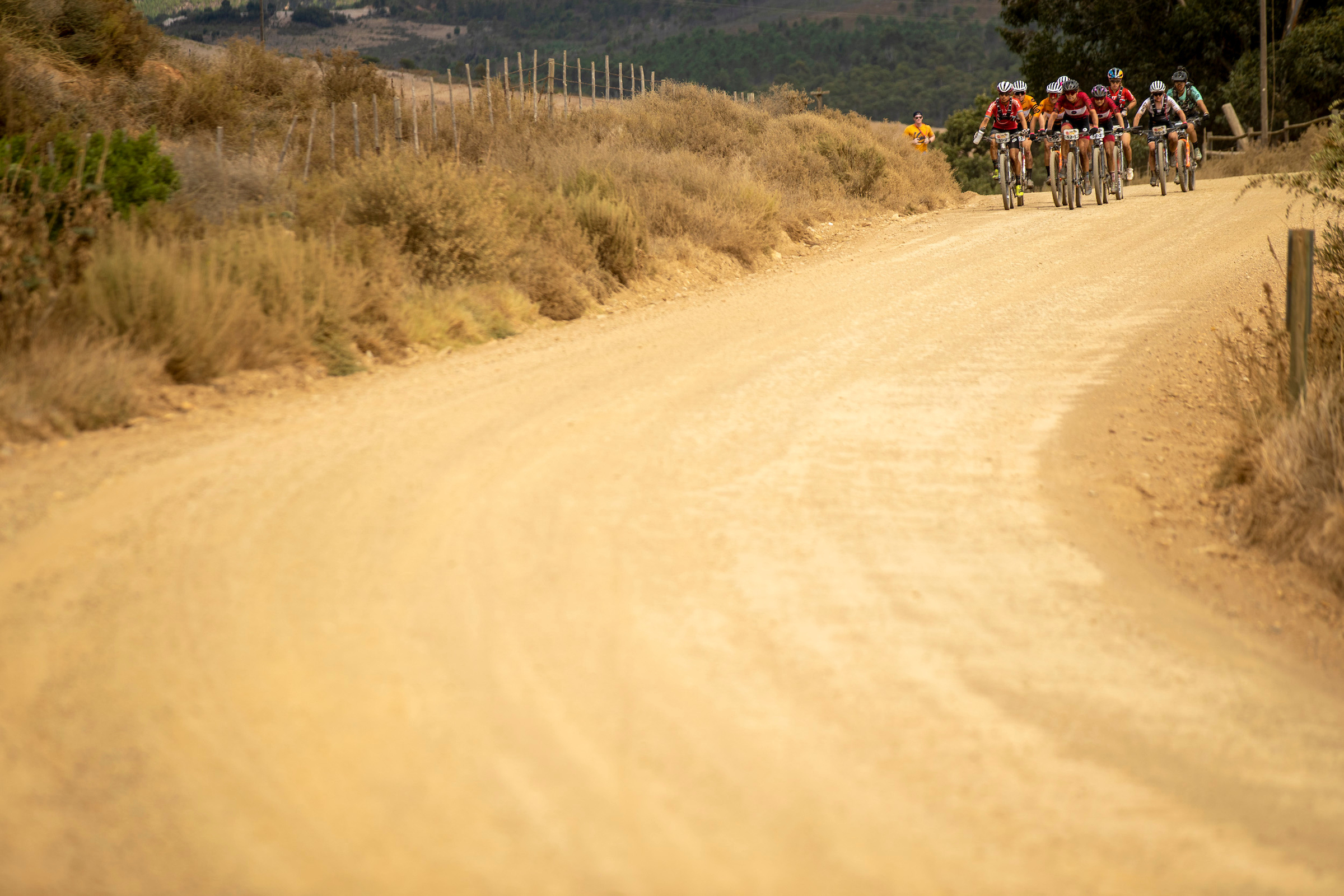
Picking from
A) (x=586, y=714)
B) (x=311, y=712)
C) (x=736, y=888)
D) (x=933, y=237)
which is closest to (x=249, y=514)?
(x=311, y=712)

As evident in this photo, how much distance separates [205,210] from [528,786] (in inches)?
375

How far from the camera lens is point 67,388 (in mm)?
6594

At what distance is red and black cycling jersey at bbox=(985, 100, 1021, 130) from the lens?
19.2 meters

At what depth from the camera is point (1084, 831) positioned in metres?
3.46

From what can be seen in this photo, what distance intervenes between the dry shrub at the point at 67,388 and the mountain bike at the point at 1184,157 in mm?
19324

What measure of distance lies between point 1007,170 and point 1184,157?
3451 mm

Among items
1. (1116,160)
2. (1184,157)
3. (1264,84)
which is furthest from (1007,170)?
(1264,84)

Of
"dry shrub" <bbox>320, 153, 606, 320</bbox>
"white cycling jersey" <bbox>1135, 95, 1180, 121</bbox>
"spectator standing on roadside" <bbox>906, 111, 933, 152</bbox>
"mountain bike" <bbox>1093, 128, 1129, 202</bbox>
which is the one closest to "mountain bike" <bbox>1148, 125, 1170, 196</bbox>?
"white cycling jersey" <bbox>1135, 95, 1180, 121</bbox>

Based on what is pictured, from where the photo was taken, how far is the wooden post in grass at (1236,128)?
31672 millimetres

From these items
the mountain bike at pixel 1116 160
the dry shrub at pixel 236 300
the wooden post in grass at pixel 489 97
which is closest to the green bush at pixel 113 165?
the dry shrub at pixel 236 300

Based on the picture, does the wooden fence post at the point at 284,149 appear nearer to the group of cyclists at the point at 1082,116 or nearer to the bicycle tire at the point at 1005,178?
the group of cyclists at the point at 1082,116

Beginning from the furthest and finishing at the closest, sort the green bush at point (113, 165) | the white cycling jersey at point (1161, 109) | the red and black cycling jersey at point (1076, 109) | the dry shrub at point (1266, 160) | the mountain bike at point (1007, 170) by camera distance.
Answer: the dry shrub at point (1266, 160)
the white cycling jersey at point (1161, 109)
the mountain bike at point (1007, 170)
the red and black cycling jersey at point (1076, 109)
the green bush at point (113, 165)

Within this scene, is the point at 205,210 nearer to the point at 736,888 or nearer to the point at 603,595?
the point at 603,595

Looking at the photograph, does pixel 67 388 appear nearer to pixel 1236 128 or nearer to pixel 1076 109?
pixel 1076 109
